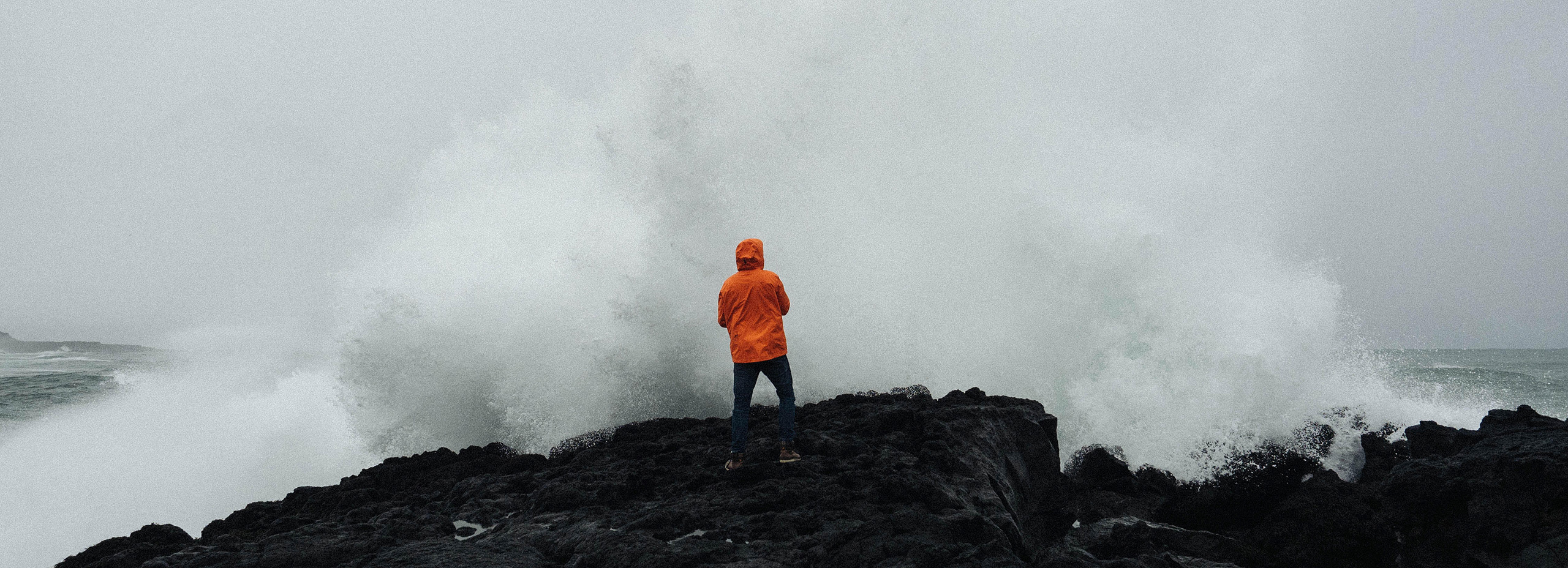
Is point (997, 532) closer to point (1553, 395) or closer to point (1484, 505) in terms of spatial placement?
point (1484, 505)

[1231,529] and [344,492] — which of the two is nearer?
[344,492]

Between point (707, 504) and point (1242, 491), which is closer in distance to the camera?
point (707, 504)

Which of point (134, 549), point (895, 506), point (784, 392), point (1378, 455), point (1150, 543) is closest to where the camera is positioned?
point (895, 506)

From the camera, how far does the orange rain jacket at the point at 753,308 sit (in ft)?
18.0

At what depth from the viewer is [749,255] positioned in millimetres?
5602

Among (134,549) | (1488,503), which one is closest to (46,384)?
(134,549)

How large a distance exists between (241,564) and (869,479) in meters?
3.79

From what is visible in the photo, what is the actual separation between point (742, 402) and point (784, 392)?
34cm

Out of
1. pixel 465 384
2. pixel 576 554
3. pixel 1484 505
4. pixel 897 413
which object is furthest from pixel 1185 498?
pixel 465 384

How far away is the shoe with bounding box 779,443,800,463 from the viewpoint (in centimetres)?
541

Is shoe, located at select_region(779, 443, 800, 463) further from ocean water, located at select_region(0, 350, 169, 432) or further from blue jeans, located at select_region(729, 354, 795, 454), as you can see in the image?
ocean water, located at select_region(0, 350, 169, 432)

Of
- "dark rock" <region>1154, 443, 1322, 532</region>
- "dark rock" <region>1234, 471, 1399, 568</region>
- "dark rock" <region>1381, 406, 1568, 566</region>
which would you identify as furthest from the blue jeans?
"dark rock" <region>1381, 406, 1568, 566</region>

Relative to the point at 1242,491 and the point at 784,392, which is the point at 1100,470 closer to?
the point at 1242,491

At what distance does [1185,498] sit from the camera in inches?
283
